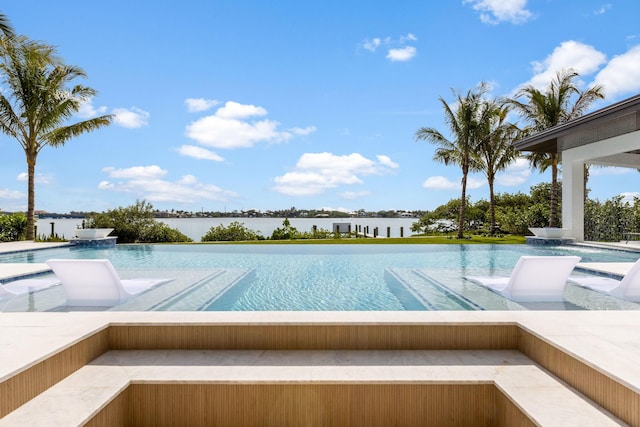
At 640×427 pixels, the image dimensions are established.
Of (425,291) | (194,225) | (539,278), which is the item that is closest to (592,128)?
(539,278)

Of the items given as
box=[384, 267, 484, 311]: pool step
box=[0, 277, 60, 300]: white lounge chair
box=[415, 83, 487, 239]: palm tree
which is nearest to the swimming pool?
box=[384, 267, 484, 311]: pool step

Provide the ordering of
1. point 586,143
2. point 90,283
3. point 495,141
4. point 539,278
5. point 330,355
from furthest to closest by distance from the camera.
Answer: point 495,141 < point 586,143 < point 539,278 < point 90,283 < point 330,355

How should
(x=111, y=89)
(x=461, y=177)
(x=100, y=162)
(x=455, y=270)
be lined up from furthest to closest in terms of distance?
(x=100, y=162), (x=461, y=177), (x=111, y=89), (x=455, y=270)

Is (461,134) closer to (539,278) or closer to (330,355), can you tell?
(539,278)

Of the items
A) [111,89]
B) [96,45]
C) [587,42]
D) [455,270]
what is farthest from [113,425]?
[587,42]

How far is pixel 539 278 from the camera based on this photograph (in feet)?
15.4

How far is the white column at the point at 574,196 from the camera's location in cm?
1291

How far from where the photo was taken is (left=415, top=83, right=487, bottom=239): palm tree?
17.1 m

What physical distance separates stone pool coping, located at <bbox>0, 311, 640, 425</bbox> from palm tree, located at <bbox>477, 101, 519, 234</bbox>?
15.3 meters

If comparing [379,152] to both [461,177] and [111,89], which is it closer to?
[461,177]

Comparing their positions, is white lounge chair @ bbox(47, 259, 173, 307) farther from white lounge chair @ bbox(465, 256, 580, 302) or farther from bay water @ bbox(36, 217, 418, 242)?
bay water @ bbox(36, 217, 418, 242)

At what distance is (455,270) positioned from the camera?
6980 millimetres

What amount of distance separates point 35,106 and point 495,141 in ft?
60.6

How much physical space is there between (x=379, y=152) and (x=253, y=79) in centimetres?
1278
